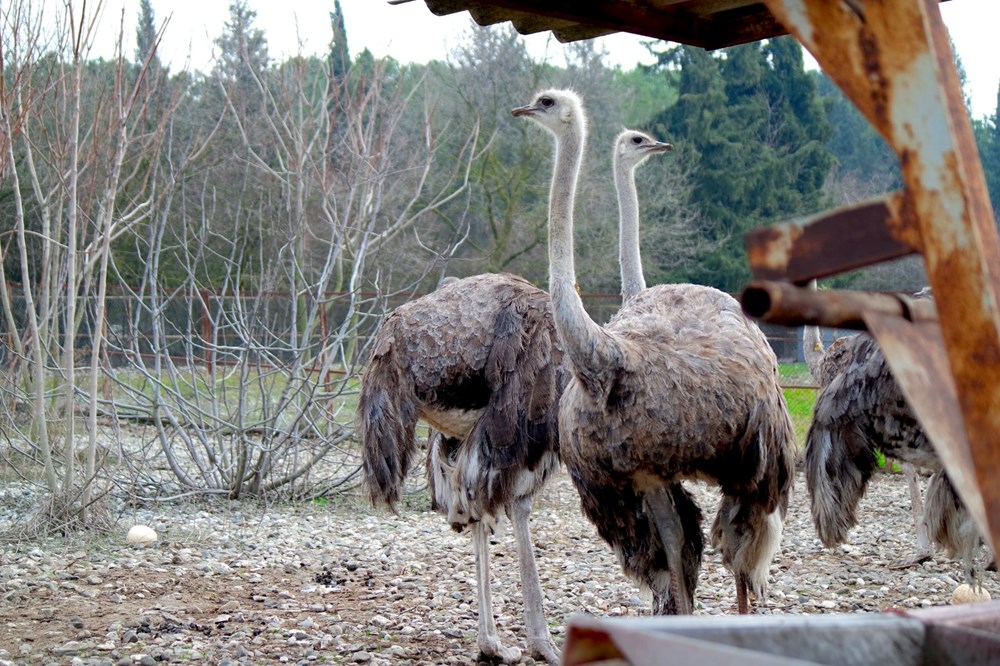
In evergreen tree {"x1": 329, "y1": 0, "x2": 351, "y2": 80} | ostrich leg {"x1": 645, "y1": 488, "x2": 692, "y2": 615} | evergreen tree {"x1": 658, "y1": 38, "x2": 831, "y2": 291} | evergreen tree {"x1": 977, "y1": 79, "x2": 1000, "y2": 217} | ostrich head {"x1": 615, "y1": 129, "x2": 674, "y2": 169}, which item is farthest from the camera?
evergreen tree {"x1": 977, "y1": 79, "x2": 1000, "y2": 217}

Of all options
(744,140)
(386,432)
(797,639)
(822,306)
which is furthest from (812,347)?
(744,140)

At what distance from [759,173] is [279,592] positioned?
18.9m

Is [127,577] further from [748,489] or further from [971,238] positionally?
[971,238]

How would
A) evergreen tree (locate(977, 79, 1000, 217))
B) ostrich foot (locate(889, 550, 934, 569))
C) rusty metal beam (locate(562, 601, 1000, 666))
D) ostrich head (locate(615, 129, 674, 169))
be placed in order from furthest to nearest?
1. evergreen tree (locate(977, 79, 1000, 217))
2. ostrich foot (locate(889, 550, 934, 569))
3. ostrich head (locate(615, 129, 674, 169))
4. rusty metal beam (locate(562, 601, 1000, 666))

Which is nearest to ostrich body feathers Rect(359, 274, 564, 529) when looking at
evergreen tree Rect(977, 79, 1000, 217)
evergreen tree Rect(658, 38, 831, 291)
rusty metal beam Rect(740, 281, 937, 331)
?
rusty metal beam Rect(740, 281, 937, 331)

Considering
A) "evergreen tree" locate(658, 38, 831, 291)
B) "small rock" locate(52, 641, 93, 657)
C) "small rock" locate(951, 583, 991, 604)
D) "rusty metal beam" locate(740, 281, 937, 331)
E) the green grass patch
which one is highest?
"evergreen tree" locate(658, 38, 831, 291)

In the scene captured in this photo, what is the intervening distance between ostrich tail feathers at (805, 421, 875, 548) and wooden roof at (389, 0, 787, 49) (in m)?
1.95

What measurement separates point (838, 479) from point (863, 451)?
0.50 ft

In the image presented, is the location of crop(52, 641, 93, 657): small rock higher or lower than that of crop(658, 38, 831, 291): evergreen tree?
lower

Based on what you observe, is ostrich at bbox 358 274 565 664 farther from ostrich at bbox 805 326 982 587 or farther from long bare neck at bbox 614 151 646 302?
ostrich at bbox 805 326 982 587

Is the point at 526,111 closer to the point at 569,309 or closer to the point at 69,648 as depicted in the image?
the point at 569,309

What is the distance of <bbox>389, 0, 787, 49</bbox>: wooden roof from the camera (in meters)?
2.86

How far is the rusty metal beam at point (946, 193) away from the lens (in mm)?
1275

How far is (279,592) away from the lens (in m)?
5.46
